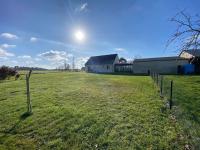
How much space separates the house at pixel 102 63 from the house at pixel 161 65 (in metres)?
9.86

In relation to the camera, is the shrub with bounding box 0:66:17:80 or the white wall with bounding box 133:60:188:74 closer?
the shrub with bounding box 0:66:17:80

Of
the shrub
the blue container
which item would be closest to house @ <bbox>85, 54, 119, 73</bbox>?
the blue container

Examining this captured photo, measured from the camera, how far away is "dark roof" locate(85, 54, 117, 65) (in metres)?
50.2

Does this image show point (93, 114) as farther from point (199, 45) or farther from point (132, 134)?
point (199, 45)

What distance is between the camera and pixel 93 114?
6266mm

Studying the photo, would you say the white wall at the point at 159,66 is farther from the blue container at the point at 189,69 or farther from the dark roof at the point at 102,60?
the dark roof at the point at 102,60

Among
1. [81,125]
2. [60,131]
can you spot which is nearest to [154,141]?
[81,125]

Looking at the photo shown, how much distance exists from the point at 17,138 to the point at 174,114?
5463 mm

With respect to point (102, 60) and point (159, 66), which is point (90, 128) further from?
point (102, 60)

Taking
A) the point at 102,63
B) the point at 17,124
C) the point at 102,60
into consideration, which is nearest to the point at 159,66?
the point at 102,63

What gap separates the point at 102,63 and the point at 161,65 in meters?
20.0

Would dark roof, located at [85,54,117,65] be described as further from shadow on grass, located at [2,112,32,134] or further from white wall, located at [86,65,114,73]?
shadow on grass, located at [2,112,32,134]

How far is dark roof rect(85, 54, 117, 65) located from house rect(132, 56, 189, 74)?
10305 mm

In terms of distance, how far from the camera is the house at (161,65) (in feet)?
114
